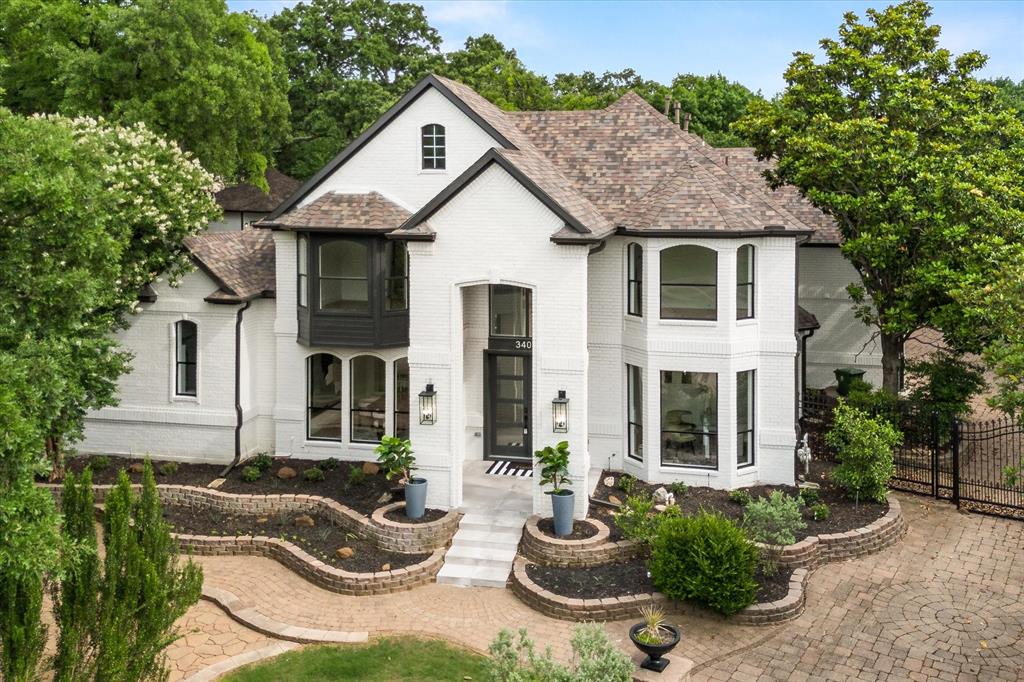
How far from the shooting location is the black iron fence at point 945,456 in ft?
63.9

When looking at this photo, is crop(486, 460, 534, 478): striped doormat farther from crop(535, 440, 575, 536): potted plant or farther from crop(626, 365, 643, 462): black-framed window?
crop(535, 440, 575, 536): potted plant

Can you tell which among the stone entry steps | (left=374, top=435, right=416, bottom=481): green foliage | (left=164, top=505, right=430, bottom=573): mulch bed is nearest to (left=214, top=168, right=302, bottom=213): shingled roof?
(left=164, top=505, right=430, bottom=573): mulch bed

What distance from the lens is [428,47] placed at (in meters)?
64.6

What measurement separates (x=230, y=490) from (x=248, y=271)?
226 inches

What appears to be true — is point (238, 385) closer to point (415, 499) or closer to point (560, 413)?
point (415, 499)

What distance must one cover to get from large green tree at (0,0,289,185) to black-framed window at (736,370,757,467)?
78.7 feet

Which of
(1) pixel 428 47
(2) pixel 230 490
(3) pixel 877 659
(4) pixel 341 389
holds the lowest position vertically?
(3) pixel 877 659

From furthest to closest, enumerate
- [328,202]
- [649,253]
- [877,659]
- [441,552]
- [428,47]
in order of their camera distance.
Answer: [428,47] → [328,202] → [649,253] → [441,552] → [877,659]

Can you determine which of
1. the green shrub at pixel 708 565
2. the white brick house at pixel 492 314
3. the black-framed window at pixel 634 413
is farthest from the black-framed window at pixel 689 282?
the green shrub at pixel 708 565

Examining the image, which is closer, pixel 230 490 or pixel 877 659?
pixel 877 659

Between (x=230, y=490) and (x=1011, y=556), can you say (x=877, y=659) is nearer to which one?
(x=1011, y=556)

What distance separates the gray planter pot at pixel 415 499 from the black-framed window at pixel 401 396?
162 inches

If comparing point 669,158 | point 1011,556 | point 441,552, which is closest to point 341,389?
point 441,552

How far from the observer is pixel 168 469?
20.8 meters
